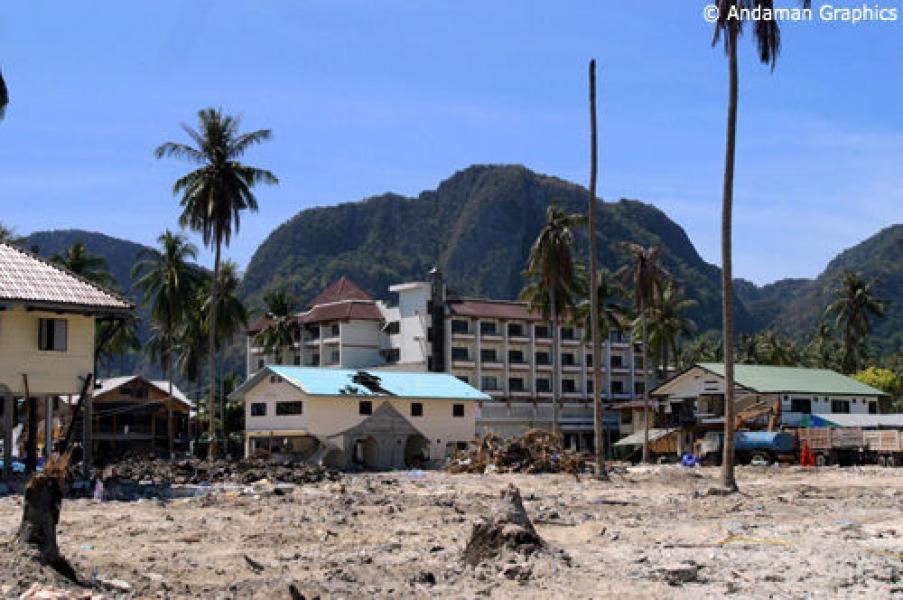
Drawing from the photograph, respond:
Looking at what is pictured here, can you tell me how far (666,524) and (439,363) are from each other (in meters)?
71.7

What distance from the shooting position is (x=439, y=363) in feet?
309

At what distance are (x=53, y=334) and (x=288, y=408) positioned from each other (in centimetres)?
2580

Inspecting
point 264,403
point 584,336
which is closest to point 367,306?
point 584,336

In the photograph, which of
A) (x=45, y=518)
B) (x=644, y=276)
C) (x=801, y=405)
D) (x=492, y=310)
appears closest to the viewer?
(x=45, y=518)

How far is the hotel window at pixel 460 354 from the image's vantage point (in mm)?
94938

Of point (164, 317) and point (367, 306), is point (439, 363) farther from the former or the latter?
point (164, 317)

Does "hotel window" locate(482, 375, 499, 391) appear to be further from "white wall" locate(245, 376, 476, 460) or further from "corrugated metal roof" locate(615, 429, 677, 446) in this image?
"white wall" locate(245, 376, 476, 460)

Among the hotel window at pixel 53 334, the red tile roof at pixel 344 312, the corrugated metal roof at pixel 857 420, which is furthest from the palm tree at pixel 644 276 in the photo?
the hotel window at pixel 53 334

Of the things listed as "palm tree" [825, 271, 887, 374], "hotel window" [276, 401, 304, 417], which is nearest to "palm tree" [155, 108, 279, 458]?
"hotel window" [276, 401, 304, 417]

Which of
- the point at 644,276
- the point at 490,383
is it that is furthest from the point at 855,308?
the point at 644,276

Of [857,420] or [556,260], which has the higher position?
[556,260]

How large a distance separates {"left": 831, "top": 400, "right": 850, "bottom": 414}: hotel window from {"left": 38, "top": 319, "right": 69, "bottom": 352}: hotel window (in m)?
55.7

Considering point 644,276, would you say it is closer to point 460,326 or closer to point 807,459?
point 807,459

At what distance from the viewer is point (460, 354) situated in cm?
9538
